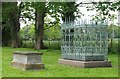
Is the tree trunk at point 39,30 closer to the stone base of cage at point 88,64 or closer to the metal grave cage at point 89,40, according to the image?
the metal grave cage at point 89,40

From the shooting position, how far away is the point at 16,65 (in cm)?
1600

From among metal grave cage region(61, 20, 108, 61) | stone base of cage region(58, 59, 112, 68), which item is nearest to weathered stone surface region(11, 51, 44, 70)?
stone base of cage region(58, 59, 112, 68)

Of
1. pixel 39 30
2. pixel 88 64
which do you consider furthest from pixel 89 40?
pixel 39 30

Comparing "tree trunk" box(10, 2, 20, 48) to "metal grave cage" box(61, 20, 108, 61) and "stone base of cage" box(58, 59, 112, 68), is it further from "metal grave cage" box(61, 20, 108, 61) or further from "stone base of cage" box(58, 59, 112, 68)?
"stone base of cage" box(58, 59, 112, 68)

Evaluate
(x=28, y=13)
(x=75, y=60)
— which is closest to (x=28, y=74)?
(x=75, y=60)

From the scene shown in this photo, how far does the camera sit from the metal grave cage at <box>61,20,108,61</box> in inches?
671

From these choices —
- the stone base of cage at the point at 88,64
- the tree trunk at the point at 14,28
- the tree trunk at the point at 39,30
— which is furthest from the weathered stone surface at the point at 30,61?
the tree trunk at the point at 14,28

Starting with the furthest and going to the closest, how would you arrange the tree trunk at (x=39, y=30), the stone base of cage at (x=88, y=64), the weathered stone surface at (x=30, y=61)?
the tree trunk at (x=39, y=30)
the stone base of cage at (x=88, y=64)
the weathered stone surface at (x=30, y=61)

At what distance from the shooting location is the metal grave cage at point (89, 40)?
671 inches

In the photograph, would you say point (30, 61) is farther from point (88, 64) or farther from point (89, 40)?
point (89, 40)

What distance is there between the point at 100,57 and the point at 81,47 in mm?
1123

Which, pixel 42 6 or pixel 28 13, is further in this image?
pixel 28 13

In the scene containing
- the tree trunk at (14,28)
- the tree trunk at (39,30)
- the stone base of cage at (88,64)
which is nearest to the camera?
the stone base of cage at (88,64)

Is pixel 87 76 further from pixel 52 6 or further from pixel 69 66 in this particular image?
pixel 52 6
